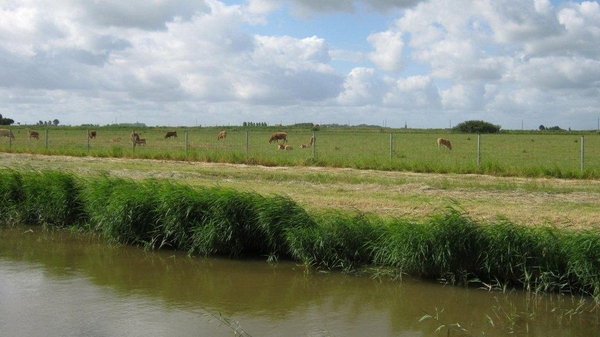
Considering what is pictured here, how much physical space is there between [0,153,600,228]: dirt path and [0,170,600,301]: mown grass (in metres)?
1.50

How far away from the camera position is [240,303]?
8500mm

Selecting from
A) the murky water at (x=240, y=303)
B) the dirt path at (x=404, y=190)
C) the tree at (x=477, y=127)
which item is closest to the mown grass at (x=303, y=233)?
the murky water at (x=240, y=303)

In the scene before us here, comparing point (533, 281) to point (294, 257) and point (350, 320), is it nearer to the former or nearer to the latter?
point (350, 320)

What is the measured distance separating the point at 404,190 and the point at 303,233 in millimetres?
6683

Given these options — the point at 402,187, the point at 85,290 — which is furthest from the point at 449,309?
the point at 402,187

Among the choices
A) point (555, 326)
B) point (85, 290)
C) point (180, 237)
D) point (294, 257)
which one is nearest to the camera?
point (555, 326)

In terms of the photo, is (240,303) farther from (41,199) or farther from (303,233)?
(41,199)

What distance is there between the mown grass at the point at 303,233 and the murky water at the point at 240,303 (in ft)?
1.24

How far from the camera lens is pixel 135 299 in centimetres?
860

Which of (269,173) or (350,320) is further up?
(269,173)

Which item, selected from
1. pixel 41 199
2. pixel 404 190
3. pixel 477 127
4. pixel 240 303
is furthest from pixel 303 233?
pixel 477 127

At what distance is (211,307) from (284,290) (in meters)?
1.31

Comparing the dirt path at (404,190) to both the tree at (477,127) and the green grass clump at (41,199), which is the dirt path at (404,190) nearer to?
the green grass clump at (41,199)

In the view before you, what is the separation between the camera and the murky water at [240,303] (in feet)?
24.5
